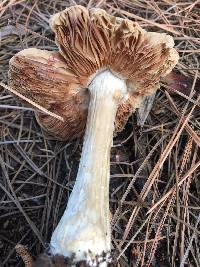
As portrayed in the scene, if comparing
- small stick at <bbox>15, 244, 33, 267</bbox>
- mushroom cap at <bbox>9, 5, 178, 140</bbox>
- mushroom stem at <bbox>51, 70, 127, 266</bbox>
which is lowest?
small stick at <bbox>15, 244, 33, 267</bbox>

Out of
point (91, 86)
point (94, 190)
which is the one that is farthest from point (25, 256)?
point (91, 86)

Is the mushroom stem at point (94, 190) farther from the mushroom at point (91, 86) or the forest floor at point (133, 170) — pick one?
the forest floor at point (133, 170)

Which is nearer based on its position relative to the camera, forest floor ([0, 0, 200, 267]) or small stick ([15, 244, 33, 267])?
small stick ([15, 244, 33, 267])

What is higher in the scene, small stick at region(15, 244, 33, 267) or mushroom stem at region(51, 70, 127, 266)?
mushroom stem at region(51, 70, 127, 266)

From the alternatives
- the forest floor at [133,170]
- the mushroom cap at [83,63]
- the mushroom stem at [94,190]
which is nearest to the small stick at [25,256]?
the mushroom stem at [94,190]

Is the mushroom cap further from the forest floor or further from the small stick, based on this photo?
the small stick

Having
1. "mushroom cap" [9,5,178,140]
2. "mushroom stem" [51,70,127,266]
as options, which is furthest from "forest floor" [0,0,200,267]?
"mushroom stem" [51,70,127,266]

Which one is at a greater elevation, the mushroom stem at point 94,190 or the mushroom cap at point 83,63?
the mushroom cap at point 83,63
